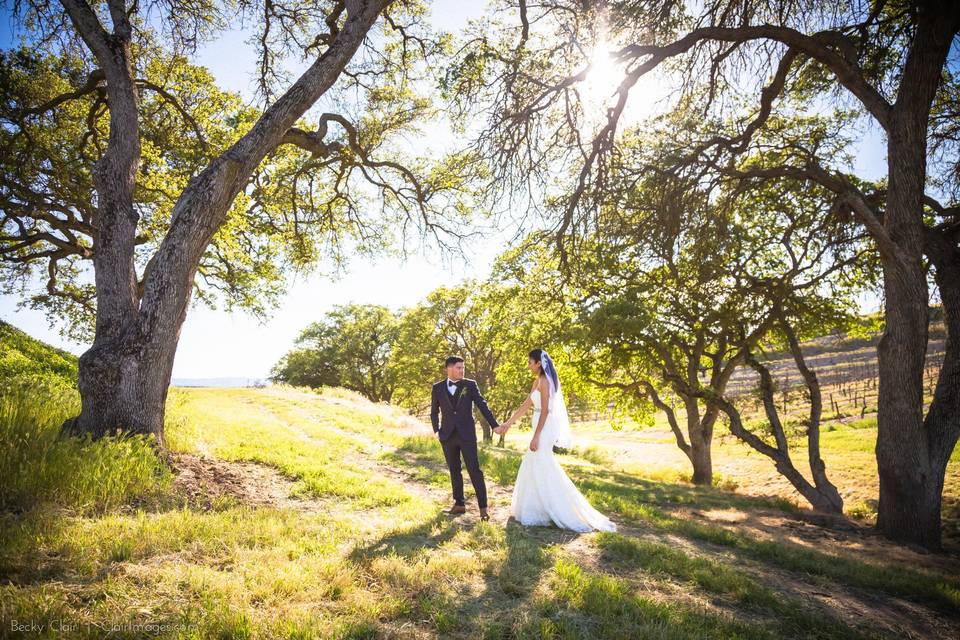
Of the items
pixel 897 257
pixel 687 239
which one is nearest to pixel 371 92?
pixel 687 239

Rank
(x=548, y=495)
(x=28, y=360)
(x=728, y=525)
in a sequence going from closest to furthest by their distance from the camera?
(x=548, y=495)
(x=728, y=525)
(x=28, y=360)

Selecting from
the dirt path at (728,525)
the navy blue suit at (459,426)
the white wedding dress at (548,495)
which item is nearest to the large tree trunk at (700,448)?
the dirt path at (728,525)

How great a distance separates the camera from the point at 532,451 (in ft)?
21.9

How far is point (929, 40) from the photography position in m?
7.41

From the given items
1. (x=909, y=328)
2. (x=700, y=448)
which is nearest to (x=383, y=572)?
(x=909, y=328)

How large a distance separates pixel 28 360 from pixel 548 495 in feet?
58.7

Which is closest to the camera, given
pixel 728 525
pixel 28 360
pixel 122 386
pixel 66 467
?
pixel 66 467

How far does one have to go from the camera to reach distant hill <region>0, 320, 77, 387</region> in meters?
11.5

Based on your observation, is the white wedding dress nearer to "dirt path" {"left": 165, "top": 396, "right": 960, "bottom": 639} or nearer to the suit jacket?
"dirt path" {"left": 165, "top": 396, "right": 960, "bottom": 639}

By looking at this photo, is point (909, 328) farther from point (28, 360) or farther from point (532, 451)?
point (28, 360)

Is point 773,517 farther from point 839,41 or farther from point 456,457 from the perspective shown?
point 839,41

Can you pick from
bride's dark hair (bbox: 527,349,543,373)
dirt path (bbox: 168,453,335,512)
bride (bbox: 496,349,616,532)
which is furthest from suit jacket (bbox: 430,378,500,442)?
dirt path (bbox: 168,453,335,512)

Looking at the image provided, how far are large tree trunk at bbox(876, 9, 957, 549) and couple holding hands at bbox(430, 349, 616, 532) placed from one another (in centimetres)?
634

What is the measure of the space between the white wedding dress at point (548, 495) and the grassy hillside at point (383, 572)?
1.05 ft
